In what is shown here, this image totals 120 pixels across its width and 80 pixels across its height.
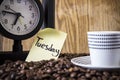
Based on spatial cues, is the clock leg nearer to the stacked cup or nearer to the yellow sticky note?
the yellow sticky note

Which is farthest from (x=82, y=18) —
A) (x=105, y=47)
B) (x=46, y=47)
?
(x=105, y=47)

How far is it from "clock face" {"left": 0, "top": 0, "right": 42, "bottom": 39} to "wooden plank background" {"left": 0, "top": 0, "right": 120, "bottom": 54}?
0.40 metres

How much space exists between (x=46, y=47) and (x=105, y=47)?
7.4 inches

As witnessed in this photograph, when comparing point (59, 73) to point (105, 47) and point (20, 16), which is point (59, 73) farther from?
point (20, 16)

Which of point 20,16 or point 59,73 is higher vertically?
point 20,16

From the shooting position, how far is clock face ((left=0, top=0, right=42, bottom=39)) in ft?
2.09

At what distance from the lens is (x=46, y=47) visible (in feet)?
2.13

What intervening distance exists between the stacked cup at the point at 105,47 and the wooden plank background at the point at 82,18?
523 mm

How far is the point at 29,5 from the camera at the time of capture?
659 mm

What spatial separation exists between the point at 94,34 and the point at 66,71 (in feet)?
0.32

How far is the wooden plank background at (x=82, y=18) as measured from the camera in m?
1.05

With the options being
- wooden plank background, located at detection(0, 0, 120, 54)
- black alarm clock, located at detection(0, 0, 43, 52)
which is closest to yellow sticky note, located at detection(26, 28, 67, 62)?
black alarm clock, located at detection(0, 0, 43, 52)

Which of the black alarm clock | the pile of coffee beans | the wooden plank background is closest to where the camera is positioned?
the pile of coffee beans

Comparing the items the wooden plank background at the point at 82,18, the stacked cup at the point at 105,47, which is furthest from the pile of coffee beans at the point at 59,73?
the wooden plank background at the point at 82,18
